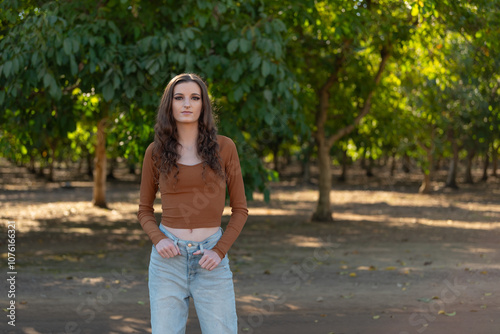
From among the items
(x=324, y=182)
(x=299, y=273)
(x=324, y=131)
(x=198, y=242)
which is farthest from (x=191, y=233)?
(x=324, y=182)

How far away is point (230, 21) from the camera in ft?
29.9

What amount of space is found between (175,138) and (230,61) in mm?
5516

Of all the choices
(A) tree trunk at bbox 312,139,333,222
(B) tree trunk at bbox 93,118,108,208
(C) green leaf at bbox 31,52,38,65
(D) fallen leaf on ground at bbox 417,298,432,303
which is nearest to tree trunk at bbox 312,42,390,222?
Answer: (A) tree trunk at bbox 312,139,333,222

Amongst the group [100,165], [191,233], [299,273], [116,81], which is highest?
[116,81]

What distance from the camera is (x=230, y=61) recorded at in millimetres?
8398

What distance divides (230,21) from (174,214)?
21.6ft

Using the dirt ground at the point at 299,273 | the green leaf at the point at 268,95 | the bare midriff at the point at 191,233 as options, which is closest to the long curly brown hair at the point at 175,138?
the bare midriff at the point at 191,233

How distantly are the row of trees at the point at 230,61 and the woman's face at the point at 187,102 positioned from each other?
127 cm

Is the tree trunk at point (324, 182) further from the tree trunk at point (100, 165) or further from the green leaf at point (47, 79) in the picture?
the green leaf at point (47, 79)

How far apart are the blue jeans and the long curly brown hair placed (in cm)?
33

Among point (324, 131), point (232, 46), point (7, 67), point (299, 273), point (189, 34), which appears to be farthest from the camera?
point (324, 131)

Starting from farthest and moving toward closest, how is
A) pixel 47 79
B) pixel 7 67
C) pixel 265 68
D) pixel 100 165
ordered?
1. pixel 100 165
2. pixel 265 68
3. pixel 47 79
4. pixel 7 67

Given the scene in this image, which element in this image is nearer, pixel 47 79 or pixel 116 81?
pixel 47 79

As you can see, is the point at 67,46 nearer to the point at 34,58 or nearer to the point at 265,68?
the point at 34,58
